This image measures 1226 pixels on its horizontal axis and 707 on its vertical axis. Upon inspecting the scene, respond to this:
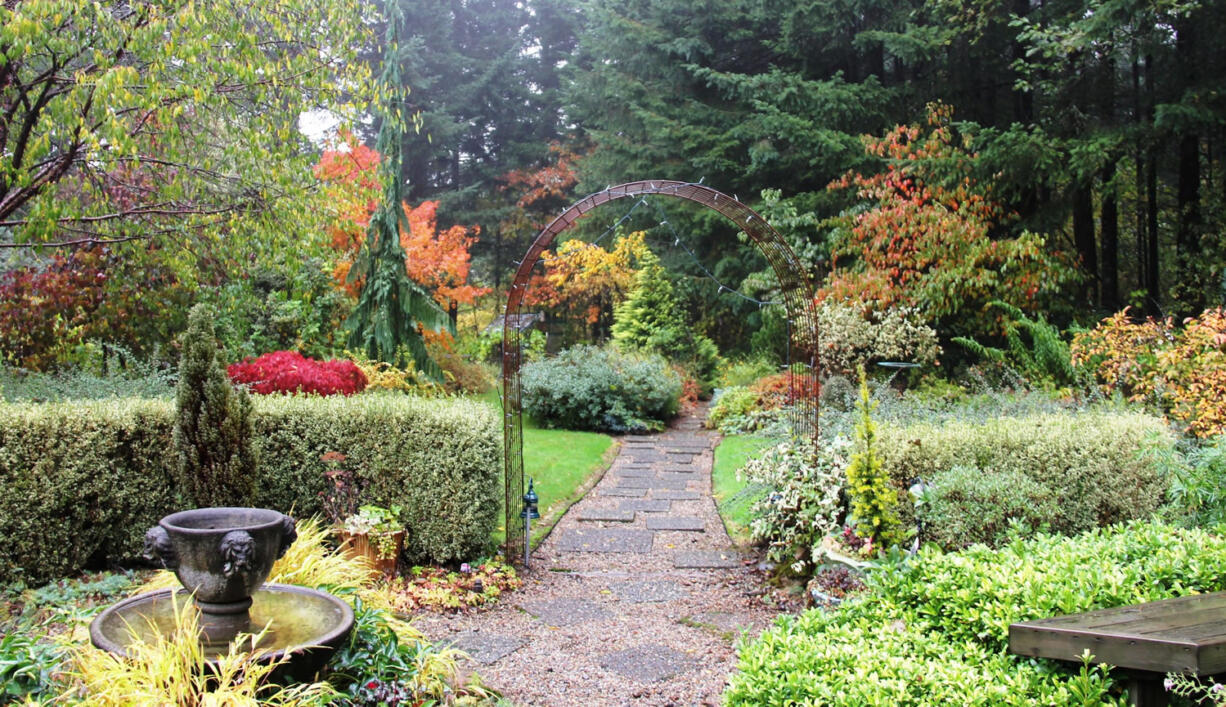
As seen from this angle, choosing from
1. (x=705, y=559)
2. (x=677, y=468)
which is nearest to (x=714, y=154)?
(x=677, y=468)

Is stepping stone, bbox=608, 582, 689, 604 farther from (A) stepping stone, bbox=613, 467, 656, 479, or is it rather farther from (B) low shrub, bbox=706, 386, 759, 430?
(B) low shrub, bbox=706, 386, 759, 430

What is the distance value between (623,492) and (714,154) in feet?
26.1

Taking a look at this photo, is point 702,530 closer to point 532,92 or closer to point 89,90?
point 89,90

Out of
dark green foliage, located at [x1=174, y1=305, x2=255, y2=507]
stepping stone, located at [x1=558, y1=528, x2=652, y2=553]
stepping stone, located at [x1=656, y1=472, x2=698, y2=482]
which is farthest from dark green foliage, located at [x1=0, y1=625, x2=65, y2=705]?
stepping stone, located at [x1=656, y1=472, x2=698, y2=482]

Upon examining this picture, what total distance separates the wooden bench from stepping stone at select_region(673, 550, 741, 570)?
11.6ft

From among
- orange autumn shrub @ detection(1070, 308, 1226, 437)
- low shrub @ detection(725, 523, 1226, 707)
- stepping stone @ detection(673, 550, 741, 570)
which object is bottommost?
stepping stone @ detection(673, 550, 741, 570)

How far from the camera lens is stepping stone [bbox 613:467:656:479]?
9.30 m

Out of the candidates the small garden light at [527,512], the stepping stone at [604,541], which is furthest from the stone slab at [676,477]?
the small garden light at [527,512]

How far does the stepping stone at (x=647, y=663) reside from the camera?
4.16 metres

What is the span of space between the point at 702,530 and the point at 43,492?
Answer: 4883mm

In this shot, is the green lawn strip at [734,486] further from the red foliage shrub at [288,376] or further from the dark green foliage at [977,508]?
the red foliage shrub at [288,376]

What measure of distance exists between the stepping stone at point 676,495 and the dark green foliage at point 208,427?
419 cm

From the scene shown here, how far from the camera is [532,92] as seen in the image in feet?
73.5

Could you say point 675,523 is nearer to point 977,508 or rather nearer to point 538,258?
point 538,258
